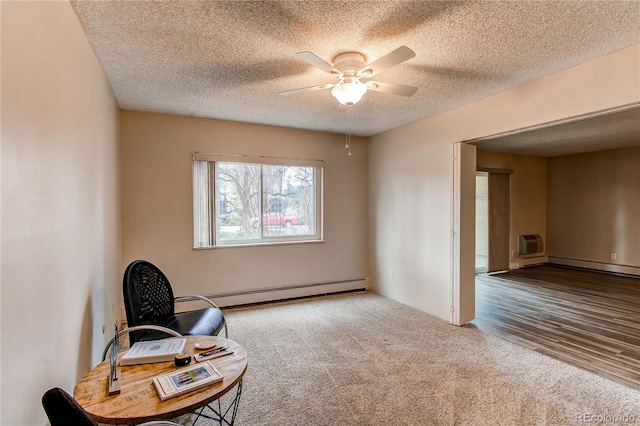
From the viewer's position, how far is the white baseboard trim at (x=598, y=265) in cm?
595

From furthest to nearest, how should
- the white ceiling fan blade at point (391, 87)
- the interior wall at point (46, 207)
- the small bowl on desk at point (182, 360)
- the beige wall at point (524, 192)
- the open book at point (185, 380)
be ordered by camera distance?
the beige wall at point (524, 192)
the white ceiling fan blade at point (391, 87)
the small bowl on desk at point (182, 360)
the open book at point (185, 380)
the interior wall at point (46, 207)

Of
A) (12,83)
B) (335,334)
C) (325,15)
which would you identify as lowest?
(335,334)

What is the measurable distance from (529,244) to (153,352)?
293 inches

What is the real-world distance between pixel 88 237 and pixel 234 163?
231 centimetres

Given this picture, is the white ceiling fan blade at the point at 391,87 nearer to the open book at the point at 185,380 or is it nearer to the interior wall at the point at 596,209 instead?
the open book at the point at 185,380

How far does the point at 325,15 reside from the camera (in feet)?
5.97

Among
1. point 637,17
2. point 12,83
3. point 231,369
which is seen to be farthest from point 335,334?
point 637,17

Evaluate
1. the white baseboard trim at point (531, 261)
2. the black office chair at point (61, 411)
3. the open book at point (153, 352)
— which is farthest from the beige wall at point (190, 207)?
the white baseboard trim at point (531, 261)

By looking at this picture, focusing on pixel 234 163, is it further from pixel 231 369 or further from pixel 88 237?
pixel 231 369

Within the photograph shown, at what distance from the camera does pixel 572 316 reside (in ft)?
12.5

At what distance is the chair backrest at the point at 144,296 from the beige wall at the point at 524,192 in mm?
6124

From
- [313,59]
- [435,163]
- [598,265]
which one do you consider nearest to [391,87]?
[313,59]

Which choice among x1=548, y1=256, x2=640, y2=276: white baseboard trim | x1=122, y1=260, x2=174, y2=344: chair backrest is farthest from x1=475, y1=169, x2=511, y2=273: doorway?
x1=122, y1=260, x2=174, y2=344: chair backrest

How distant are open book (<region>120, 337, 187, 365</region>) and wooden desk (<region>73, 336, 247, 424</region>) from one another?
0.03 meters
